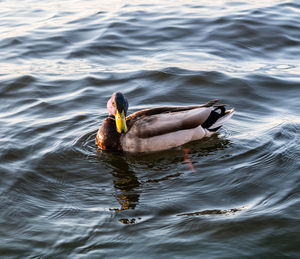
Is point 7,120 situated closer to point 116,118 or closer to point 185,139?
point 116,118

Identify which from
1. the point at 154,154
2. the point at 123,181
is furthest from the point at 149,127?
the point at 123,181

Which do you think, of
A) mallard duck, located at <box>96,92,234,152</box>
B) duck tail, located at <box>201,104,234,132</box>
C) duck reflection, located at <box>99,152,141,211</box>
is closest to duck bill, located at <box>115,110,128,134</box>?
mallard duck, located at <box>96,92,234,152</box>

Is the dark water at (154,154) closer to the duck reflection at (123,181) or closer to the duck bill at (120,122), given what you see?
the duck reflection at (123,181)

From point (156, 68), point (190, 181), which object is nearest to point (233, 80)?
point (156, 68)

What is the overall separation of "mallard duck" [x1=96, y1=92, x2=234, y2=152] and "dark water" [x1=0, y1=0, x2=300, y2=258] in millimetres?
136

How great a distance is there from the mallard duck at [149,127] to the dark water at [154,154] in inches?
5.4

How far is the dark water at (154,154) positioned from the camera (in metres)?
4.21

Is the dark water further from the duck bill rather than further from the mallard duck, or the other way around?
the duck bill

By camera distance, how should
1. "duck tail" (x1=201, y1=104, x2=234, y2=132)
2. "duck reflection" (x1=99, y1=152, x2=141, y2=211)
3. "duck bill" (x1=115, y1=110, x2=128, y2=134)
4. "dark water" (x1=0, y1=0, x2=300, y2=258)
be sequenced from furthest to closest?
"duck tail" (x1=201, y1=104, x2=234, y2=132), "duck bill" (x1=115, y1=110, x2=128, y2=134), "duck reflection" (x1=99, y1=152, x2=141, y2=211), "dark water" (x1=0, y1=0, x2=300, y2=258)

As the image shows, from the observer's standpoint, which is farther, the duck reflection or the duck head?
the duck head

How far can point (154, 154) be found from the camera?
20.0ft

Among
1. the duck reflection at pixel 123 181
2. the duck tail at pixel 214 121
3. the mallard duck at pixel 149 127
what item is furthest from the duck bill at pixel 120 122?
the duck tail at pixel 214 121

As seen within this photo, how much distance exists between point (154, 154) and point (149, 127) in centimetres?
33

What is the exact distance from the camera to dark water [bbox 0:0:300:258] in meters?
4.21
